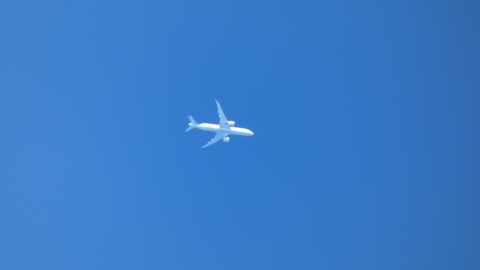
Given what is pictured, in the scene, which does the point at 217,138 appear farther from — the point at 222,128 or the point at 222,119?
the point at 222,119

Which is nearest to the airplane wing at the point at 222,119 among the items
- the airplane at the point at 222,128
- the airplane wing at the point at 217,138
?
the airplane at the point at 222,128

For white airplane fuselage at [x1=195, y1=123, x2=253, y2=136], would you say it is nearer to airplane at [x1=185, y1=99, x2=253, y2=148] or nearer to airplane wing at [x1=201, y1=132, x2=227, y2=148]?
airplane at [x1=185, y1=99, x2=253, y2=148]

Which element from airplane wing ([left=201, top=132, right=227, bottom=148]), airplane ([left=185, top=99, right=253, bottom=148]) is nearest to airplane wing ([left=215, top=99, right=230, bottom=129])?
airplane ([left=185, top=99, right=253, bottom=148])

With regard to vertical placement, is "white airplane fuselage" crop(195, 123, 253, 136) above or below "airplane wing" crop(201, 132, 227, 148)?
above

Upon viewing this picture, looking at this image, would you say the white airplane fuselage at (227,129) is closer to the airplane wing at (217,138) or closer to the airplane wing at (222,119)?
the airplane wing at (222,119)

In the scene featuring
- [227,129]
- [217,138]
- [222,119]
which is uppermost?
[222,119]

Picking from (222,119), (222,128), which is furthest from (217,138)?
(222,119)

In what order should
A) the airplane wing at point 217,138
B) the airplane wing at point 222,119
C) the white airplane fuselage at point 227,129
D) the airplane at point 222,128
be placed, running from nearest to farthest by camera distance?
the airplane wing at point 222,119 < the airplane at point 222,128 < the white airplane fuselage at point 227,129 < the airplane wing at point 217,138

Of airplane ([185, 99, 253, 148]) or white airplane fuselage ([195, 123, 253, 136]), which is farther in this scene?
white airplane fuselage ([195, 123, 253, 136])

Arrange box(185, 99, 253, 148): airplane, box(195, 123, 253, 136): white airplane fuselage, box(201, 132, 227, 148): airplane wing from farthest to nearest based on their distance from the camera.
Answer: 1. box(201, 132, 227, 148): airplane wing
2. box(195, 123, 253, 136): white airplane fuselage
3. box(185, 99, 253, 148): airplane

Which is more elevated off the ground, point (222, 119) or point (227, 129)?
point (222, 119)

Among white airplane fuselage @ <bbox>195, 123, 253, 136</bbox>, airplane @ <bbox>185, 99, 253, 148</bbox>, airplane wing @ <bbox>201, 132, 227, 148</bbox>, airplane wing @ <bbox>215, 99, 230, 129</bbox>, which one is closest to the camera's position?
airplane wing @ <bbox>215, 99, 230, 129</bbox>
